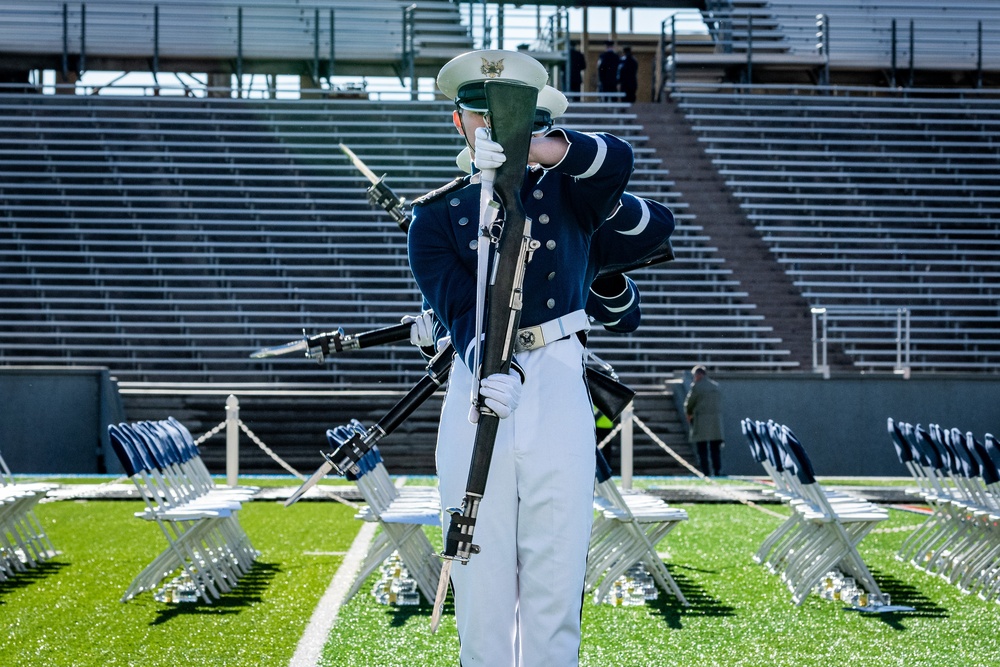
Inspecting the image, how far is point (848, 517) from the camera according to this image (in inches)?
292

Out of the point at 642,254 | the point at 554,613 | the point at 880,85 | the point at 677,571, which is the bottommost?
the point at 677,571

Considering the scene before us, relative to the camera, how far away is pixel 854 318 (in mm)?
19422

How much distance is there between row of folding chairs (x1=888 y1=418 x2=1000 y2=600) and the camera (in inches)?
307

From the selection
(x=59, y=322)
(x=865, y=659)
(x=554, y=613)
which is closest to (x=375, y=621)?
(x=865, y=659)

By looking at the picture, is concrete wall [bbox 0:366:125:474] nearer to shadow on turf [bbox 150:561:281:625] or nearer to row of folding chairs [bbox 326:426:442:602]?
shadow on turf [bbox 150:561:281:625]

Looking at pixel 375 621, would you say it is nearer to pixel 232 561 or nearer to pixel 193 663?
pixel 193 663

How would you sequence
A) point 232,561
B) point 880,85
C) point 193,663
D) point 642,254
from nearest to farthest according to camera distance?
point 642,254 → point 193,663 → point 232,561 → point 880,85

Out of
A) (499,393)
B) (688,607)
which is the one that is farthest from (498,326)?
(688,607)

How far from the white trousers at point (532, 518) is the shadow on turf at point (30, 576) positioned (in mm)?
4674

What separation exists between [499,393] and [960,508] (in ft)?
19.3

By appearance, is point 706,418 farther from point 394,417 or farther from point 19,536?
point 394,417

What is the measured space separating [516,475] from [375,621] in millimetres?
3489

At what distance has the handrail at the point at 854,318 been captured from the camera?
671 inches

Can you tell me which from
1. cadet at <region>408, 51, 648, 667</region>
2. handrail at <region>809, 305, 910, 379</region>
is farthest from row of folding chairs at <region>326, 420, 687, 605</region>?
handrail at <region>809, 305, 910, 379</region>
